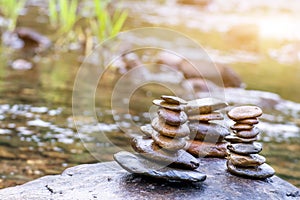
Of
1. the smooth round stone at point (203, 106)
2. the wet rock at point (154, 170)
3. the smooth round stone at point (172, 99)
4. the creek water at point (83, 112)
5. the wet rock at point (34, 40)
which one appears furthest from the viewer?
the wet rock at point (34, 40)

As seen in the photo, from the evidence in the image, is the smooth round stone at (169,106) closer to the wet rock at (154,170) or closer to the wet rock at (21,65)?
the wet rock at (154,170)

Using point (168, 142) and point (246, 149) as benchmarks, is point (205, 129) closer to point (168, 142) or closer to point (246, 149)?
point (246, 149)

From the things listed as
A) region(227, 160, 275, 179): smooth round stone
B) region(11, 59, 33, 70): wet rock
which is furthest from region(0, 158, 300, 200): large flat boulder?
region(11, 59, 33, 70): wet rock

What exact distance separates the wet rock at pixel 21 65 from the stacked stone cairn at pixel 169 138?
5267 mm

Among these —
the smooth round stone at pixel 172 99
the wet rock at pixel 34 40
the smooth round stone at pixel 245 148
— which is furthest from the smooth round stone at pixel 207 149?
the wet rock at pixel 34 40

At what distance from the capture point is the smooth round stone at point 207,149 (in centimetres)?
338

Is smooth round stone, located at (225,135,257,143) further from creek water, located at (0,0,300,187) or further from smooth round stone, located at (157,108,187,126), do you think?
creek water, located at (0,0,300,187)

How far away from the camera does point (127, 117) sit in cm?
618

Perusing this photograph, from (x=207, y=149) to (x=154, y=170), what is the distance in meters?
0.79

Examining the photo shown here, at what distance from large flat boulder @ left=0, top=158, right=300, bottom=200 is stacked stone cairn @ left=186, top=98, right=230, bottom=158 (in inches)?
8.5

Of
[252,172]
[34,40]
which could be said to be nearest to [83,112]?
[252,172]

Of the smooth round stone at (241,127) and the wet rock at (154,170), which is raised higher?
the smooth round stone at (241,127)

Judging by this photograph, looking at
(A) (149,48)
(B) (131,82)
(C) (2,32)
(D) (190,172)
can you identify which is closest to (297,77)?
(A) (149,48)

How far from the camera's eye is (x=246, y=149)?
3.11 m
